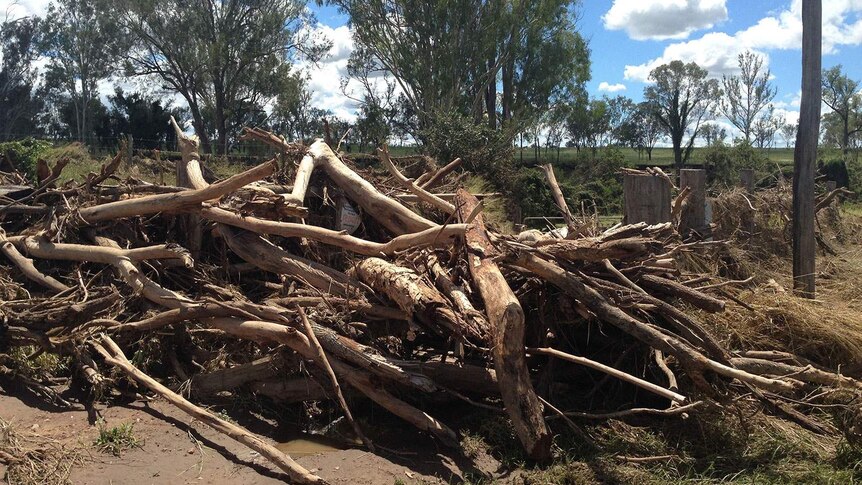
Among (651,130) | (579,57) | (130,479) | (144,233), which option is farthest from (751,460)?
(651,130)

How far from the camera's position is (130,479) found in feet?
13.2

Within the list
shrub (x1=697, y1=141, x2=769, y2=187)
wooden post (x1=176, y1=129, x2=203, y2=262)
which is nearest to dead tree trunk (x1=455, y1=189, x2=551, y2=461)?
wooden post (x1=176, y1=129, x2=203, y2=262)

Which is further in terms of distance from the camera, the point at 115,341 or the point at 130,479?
the point at 115,341

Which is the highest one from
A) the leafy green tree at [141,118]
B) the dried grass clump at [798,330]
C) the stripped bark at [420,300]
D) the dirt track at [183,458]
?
the leafy green tree at [141,118]

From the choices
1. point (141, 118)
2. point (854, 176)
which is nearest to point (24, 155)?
point (141, 118)

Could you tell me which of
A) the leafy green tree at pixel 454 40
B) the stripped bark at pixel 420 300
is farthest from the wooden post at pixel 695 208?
the leafy green tree at pixel 454 40

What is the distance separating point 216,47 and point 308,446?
1202 inches

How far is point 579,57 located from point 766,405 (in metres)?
29.1

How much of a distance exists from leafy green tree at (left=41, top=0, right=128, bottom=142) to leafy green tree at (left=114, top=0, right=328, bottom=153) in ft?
3.69

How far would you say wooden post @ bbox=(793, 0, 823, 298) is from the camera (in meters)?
6.37

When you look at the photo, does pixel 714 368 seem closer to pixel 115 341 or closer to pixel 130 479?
pixel 130 479

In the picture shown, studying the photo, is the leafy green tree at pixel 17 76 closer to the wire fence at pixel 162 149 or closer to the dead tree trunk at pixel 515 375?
the wire fence at pixel 162 149

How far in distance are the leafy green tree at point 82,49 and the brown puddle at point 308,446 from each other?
33.0m

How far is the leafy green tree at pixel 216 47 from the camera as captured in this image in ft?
107
